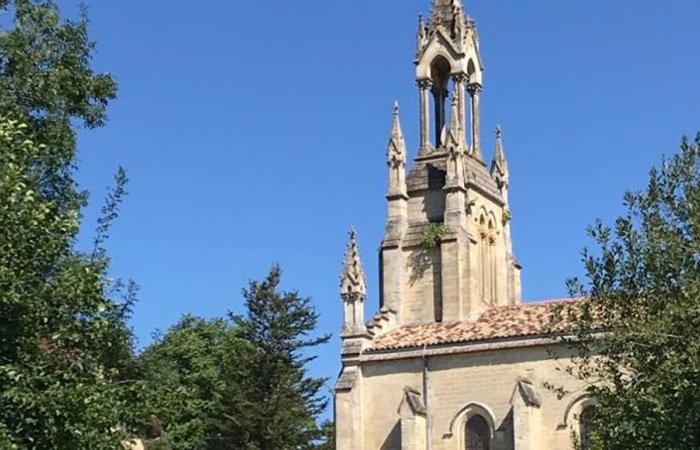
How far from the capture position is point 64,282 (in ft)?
62.7

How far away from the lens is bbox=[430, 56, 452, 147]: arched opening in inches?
2224

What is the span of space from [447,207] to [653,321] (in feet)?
100.0

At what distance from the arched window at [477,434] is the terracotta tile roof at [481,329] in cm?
295

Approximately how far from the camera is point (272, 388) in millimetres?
52000

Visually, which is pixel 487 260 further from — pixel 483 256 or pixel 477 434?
pixel 477 434

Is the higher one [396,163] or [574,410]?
[396,163]

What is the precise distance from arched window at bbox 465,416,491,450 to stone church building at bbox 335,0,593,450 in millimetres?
36

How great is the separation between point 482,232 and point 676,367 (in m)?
33.5

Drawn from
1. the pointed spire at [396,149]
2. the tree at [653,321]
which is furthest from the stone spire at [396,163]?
the tree at [653,321]

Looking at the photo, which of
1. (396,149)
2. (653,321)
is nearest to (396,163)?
(396,149)

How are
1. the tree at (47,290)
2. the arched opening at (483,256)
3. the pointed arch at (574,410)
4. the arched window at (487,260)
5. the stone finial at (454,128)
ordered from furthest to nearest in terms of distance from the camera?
the arched window at (487,260)
the arched opening at (483,256)
the stone finial at (454,128)
the pointed arch at (574,410)
the tree at (47,290)

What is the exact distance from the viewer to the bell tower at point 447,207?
51.6 metres

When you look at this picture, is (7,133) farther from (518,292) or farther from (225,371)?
(225,371)

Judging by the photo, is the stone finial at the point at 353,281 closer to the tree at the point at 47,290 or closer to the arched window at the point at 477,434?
the arched window at the point at 477,434
